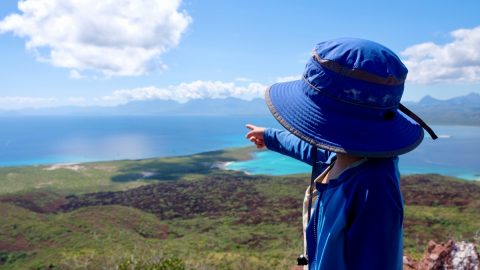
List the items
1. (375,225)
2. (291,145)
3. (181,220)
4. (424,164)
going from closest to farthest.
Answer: (375,225), (291,145), (181,220), (424,164)

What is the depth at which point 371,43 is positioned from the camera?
1.23 m

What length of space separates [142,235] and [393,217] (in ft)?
114

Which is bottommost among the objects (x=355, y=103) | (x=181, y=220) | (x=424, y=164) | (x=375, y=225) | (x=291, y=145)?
(x=181, y=220)

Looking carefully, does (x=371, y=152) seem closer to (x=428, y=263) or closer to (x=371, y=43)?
(x=371, y=43)

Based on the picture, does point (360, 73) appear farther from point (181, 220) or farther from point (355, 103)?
point (181, 220)

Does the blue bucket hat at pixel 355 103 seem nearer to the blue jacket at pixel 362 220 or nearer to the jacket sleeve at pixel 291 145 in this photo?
the blue jacket at pixel 362 220

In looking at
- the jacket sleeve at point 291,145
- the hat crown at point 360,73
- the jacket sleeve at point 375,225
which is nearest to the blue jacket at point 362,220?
the jacket sleeve at point 375,225

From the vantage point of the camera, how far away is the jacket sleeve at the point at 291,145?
5.51 ft

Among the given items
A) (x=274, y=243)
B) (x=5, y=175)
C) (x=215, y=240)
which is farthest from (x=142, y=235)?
(x=5, y=175)

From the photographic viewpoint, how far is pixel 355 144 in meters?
1.17

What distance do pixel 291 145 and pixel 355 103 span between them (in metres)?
0.60

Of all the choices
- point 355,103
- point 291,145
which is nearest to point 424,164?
point 291,145

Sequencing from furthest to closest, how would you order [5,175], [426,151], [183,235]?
[426,151] → [5,175] → [183,235]

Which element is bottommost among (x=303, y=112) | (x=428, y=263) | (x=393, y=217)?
(x=428, y=263)
